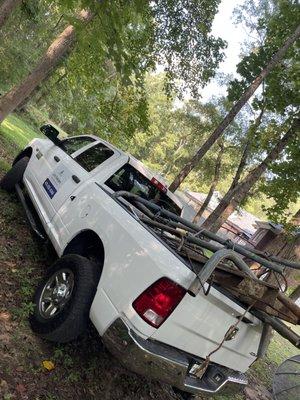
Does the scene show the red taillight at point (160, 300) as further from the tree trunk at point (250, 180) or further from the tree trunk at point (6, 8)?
the tree trunk at point (250, 180)

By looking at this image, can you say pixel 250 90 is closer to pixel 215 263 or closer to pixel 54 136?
pixel 54 136

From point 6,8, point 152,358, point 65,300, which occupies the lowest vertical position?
point 65,300

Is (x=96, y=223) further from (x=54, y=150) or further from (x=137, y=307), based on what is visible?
(x=54, y=150)

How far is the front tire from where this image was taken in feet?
12.1

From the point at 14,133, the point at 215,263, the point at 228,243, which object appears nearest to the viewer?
the point at 215,263

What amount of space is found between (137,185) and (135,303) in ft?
8.56

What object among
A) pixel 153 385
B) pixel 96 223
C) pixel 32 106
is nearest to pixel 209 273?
pixel 96 223

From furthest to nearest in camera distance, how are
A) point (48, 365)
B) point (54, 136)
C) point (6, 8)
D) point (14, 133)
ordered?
point (14, 133) < point (6, 8) < point (54, 136) < point (48, 365)

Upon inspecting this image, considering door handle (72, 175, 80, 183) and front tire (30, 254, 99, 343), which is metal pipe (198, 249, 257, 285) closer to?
front tire (30, 254, 99, 343)

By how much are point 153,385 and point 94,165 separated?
2897 millimetres

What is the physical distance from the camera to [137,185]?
18.7 feet

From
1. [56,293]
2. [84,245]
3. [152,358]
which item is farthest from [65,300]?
[152,358]

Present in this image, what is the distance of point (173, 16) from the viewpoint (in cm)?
1111

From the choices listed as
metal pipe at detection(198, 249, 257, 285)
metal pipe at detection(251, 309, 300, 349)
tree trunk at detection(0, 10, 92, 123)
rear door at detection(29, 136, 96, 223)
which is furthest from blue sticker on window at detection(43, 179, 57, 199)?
tree trunk at detection(0, 10, 92, 123)
